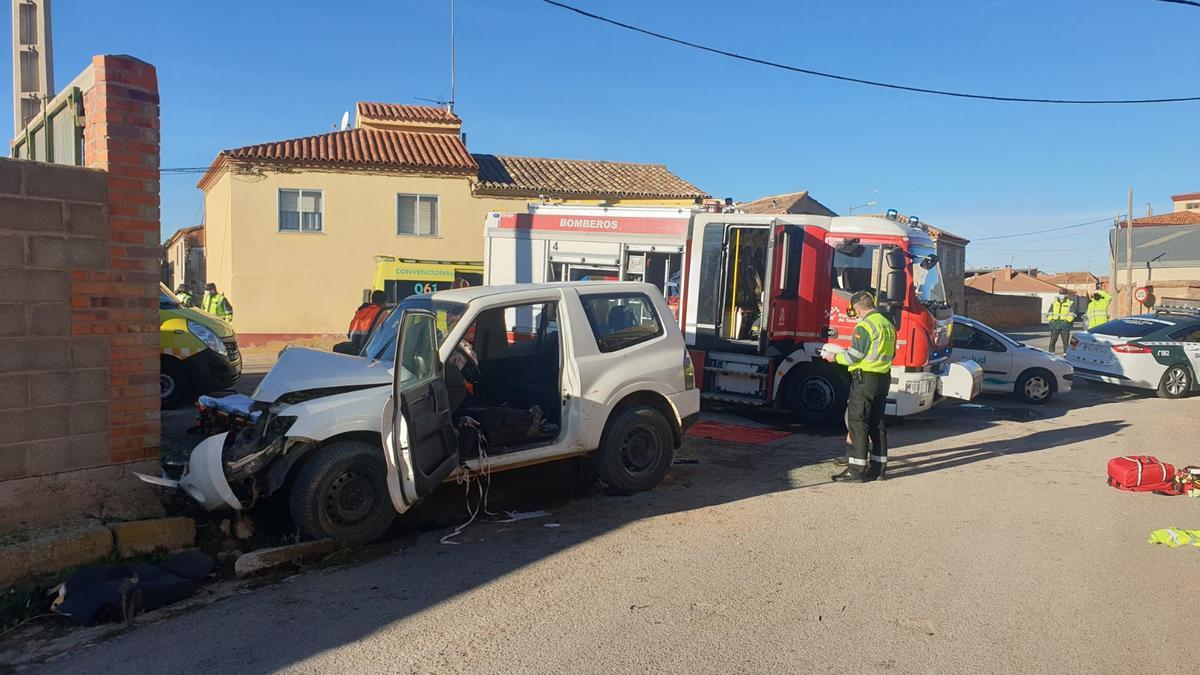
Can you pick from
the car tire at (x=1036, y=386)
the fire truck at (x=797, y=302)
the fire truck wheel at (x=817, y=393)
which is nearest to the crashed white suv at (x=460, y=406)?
the fire truck at (x=797, y=302)

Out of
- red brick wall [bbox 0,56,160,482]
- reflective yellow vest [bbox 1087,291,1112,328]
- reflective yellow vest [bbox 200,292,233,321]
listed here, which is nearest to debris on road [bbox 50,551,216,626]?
red brick wall [bbox 0,56,160,482]

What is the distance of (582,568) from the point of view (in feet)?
17.7

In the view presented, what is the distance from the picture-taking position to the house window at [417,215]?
23109 millimetres

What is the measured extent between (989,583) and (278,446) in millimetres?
4583

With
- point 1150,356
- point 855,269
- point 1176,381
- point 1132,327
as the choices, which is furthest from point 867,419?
point 1132,327

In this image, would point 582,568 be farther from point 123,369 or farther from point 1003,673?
point 123,369

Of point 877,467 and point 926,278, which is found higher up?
point 926,278

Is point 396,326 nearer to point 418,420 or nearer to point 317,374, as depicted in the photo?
point 317,374

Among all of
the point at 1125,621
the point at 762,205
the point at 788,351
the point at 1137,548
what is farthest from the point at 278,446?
the point at 762,205

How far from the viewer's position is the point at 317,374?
20.5 ft

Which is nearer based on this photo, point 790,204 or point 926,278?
point 926,278

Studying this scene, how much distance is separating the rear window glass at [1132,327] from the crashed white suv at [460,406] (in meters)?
11.5

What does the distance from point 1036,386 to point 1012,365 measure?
51 centimetres

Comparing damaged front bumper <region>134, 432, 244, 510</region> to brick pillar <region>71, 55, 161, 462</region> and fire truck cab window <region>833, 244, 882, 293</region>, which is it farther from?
fire truck cab window <region>833, 244, 882, 293</region>
